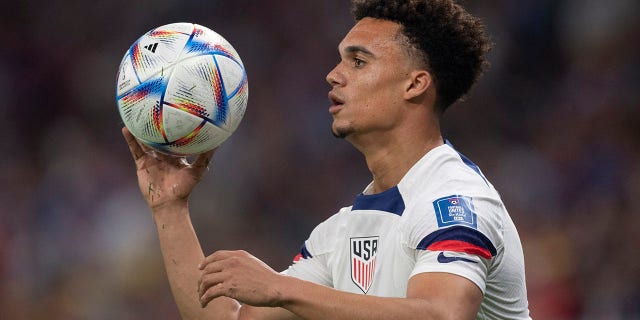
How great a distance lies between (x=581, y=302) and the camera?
6746mm

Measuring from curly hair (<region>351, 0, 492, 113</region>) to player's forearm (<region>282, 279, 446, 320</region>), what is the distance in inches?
47.6

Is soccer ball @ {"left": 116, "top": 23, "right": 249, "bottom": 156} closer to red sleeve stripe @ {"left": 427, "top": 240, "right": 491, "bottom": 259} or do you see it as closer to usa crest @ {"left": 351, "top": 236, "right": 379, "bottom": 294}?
usa crest @ {"left": 351, "top": 236, "right": 379, "bottom": 294}

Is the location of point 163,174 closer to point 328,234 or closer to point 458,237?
point 328,234

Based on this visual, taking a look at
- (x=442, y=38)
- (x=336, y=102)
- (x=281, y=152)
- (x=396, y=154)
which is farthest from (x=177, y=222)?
(x=281, y=152)

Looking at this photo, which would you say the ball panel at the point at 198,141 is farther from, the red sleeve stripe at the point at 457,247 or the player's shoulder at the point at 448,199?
the red sleeve stripe at the point at 457,247

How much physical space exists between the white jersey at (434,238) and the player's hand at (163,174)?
0.64 meters

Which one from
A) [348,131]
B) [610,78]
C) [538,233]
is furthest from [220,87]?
[610,78]

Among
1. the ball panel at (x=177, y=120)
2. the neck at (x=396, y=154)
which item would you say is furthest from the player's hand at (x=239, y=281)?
the neck at (x=396, y=154)

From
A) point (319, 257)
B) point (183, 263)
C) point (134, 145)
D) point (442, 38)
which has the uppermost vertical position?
point (442, 38)

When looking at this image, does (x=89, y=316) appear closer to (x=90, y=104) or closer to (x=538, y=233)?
(x=90, y=104)

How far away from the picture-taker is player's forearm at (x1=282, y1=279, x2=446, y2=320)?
2.88 metres

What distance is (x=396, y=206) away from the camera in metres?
3.55

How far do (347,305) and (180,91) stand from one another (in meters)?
1.22

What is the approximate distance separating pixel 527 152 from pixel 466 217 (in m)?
4.51
